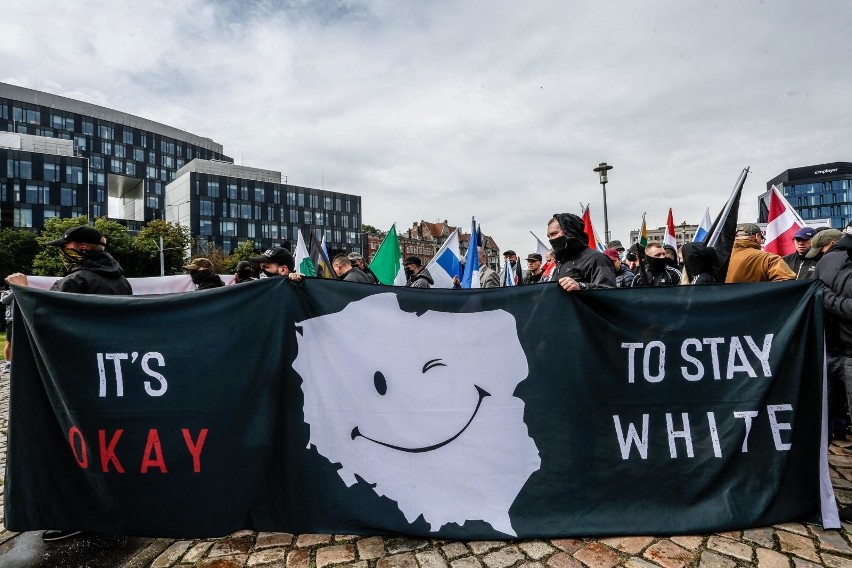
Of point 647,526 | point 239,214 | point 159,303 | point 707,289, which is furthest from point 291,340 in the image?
point 239,214

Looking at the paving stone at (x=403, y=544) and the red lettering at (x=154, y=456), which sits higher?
the red lettering at (x=154, y=456)

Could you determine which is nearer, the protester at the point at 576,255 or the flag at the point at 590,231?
the protester at the point at 576,255

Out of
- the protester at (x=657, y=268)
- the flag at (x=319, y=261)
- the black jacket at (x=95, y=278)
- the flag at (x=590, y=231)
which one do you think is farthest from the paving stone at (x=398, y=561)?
the flag at (x=590, y=231)

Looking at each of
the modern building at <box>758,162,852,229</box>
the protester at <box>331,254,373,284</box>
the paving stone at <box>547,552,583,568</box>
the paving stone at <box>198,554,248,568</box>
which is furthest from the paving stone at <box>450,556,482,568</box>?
the modern building at <box>758,162,852,229</box>

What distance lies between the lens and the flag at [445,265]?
814cm

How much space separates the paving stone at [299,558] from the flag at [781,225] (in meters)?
7.16

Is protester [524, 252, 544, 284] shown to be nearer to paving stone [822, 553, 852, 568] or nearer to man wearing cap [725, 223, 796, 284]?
man wearing cap [725, 223, 796, 284]

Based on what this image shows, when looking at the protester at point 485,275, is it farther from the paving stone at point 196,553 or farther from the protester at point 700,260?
the paving stone at point 196,553

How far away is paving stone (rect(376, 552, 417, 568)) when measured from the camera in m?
2.88

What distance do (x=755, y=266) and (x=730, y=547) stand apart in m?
2.70

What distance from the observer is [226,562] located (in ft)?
9.73

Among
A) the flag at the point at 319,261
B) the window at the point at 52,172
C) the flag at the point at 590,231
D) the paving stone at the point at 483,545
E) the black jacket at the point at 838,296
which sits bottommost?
the paving stone at the point at 483,545

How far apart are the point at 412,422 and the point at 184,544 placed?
1705 millimetres

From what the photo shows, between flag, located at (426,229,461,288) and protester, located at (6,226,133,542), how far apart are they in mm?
4803
